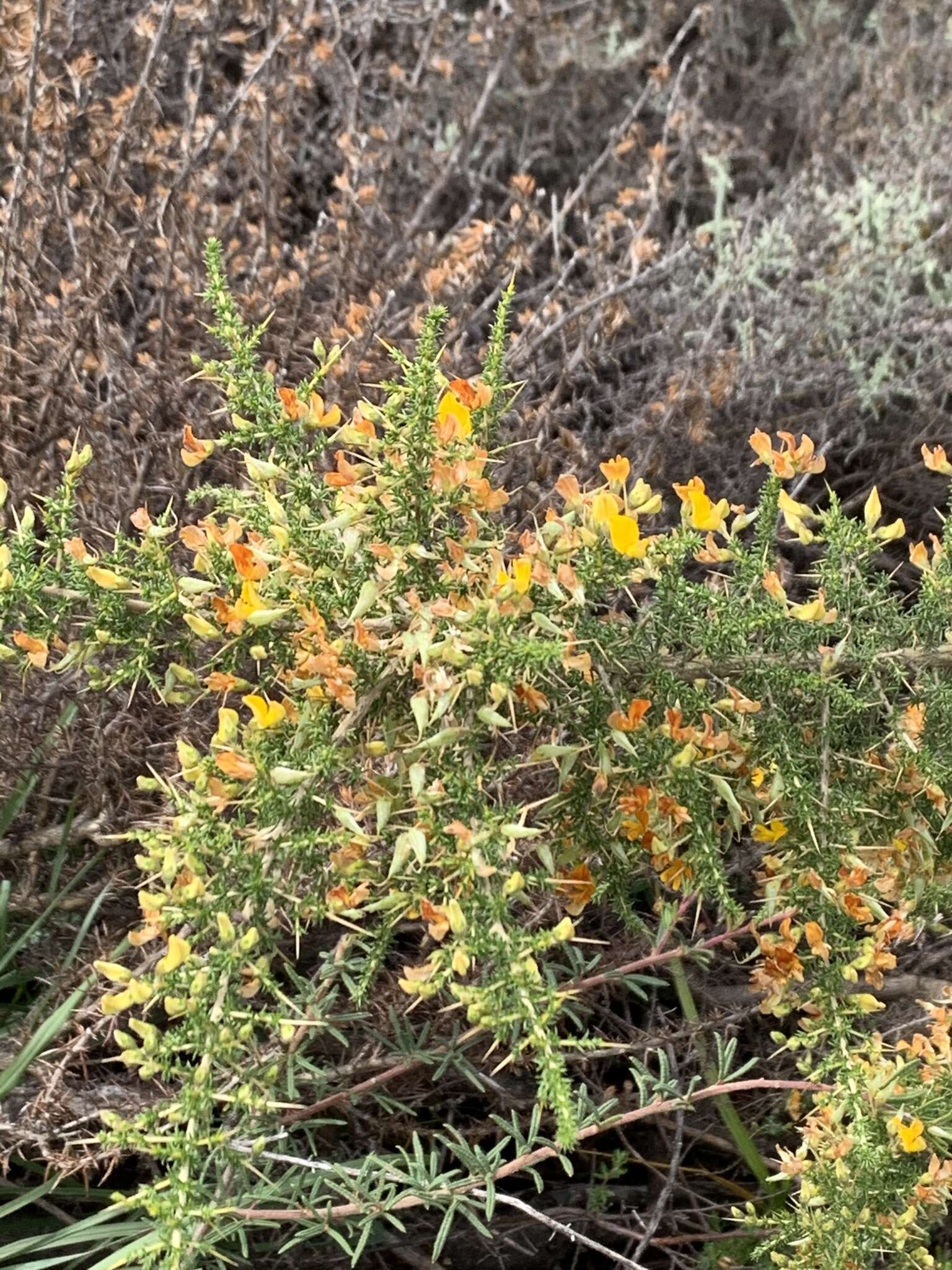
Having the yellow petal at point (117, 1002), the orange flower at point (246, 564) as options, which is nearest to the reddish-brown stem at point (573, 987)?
the yellow petal at point (117, 1002)

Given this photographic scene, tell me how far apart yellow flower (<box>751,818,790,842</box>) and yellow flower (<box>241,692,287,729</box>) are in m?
0.51

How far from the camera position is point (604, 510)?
0.96 m

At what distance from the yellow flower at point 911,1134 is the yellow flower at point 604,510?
2.13ft

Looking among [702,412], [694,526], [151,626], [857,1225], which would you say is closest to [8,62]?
[702,412]

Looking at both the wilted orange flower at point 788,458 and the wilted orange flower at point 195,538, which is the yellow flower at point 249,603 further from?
the wilted orange flower at point 788,458

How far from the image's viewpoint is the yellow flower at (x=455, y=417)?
39.1 inches

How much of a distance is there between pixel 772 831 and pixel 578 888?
20 centimetres

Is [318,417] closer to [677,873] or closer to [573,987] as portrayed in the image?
[677,873]

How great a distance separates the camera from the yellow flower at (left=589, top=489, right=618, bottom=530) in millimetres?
953

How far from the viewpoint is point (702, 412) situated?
6.44 ft

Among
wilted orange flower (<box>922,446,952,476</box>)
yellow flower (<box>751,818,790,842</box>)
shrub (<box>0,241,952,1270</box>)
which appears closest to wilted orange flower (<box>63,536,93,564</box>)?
shrub (<box>0,241,952,1270</box>)

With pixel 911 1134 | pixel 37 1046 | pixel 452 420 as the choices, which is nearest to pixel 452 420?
pixel 452 420

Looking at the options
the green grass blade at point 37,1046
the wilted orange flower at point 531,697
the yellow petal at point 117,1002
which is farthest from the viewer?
the green grass blade at point 37,1046

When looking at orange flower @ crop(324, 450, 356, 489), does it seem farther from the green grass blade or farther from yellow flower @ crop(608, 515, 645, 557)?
the green grass blade
